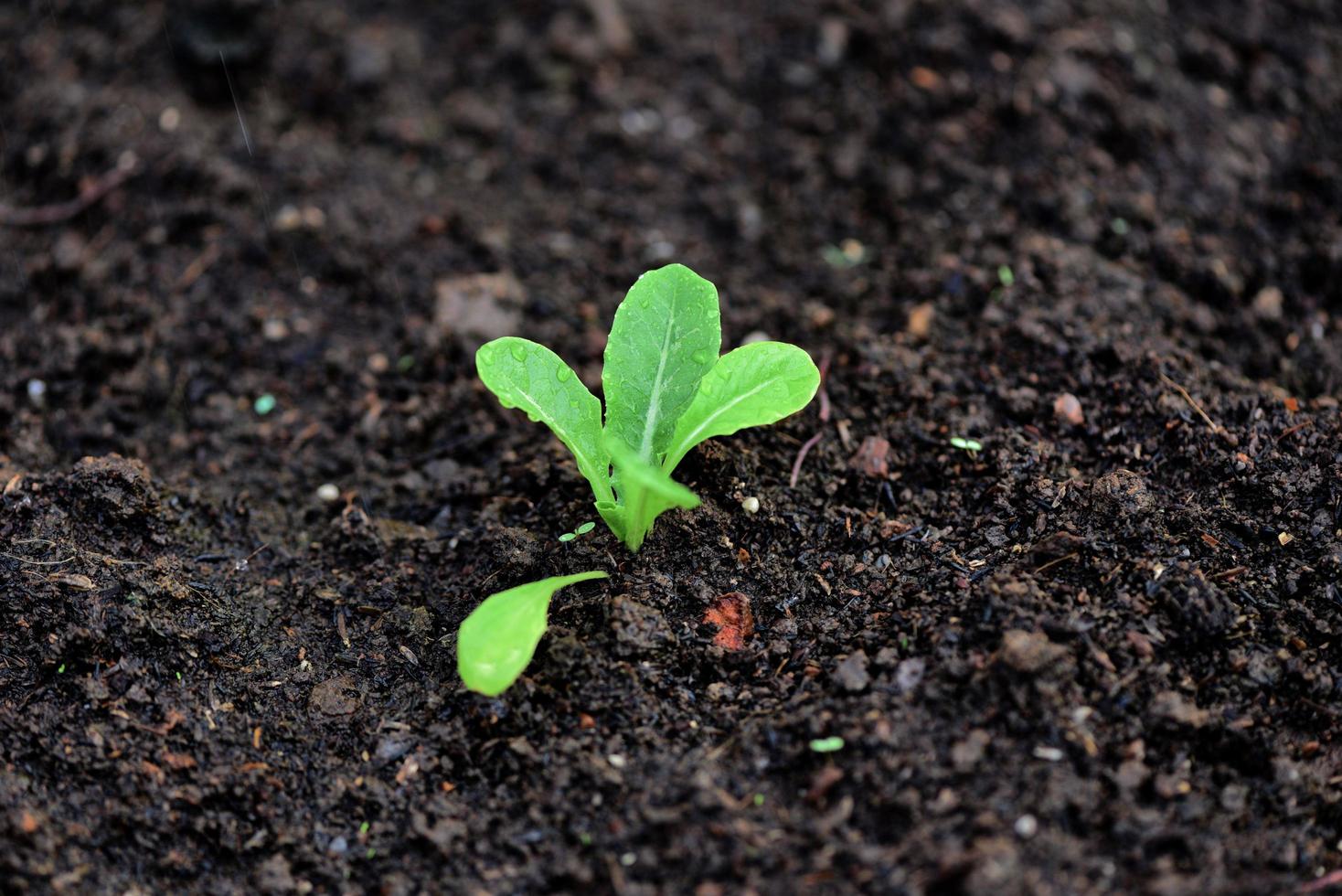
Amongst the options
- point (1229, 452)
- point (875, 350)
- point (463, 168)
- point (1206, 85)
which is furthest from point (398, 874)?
point (1206, 85)

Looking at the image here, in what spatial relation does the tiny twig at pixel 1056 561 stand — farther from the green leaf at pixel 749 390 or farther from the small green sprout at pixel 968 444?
the green leaf at pixel 749 390

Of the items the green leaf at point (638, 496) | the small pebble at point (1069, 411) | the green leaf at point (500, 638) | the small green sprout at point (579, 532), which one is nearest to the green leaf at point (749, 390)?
the green leaf at point (638, 496)

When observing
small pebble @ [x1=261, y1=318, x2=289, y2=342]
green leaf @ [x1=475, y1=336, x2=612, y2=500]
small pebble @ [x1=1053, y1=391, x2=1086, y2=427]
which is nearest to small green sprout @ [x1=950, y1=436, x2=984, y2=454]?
small pebble @ [x1=1053, y1=391, x2=1086, y2=427]

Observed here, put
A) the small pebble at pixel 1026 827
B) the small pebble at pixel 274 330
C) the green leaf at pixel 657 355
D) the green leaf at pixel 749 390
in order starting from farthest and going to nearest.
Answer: the small pebble at pixel 274 330
the green leaf at pixel 657 355
the green leaf at pixel 749 390
the small pebble at pixel 1026 827

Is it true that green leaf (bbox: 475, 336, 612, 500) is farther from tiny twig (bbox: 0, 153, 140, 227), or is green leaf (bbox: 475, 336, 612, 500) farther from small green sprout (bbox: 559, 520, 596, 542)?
tiny twig (bbox: 0, 153, 140, 227)

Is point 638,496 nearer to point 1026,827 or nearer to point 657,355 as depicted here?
point 657,355
